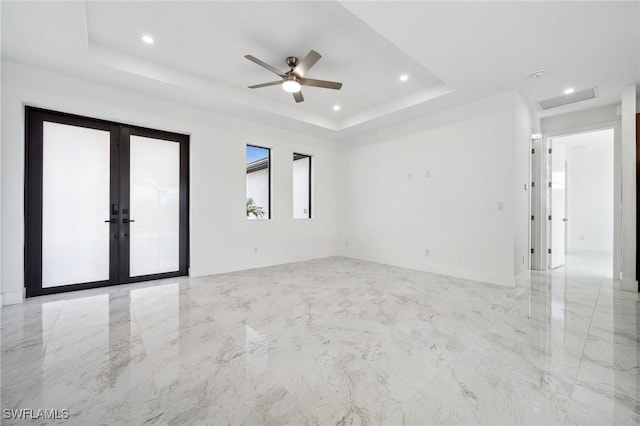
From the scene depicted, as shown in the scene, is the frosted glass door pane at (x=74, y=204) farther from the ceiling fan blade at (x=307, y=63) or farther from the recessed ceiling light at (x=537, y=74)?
the recessed ceiling light at (x=537, y=74)

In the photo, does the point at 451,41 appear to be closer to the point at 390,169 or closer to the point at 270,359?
the point at 390,169

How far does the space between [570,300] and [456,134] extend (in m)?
2.79

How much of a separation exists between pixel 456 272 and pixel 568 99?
3180 mm

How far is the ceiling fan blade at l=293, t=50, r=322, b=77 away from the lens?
289cm

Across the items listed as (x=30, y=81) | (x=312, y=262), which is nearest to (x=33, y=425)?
(x=30, y=81)

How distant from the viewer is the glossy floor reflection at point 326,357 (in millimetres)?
1511

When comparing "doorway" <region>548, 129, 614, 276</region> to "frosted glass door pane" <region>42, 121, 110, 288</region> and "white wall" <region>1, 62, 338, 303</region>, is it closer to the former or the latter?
"white wall" <region>1, 62, 338, 303</region>

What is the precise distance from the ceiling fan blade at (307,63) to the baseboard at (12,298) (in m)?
4.20

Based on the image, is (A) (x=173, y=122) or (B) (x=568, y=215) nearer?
(A) (x=173, y=122)

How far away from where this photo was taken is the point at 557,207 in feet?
18.0

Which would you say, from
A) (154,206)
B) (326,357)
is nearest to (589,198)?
(326,357)

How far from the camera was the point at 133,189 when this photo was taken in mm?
4188

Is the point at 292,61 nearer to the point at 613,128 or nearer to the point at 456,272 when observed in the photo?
the point at 456,272

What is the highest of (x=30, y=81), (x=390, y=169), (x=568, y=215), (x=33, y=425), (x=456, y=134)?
(x=30, y=81)
